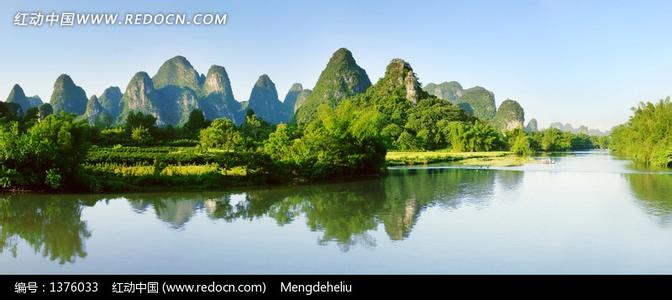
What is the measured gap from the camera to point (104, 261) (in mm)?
7914

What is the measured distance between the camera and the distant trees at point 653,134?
102ft

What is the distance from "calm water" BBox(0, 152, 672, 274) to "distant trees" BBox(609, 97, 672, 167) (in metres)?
17.0

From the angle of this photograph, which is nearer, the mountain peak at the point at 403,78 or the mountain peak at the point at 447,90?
the mountain peak at the point at 403,78

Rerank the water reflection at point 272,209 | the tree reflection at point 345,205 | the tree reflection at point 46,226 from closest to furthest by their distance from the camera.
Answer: the tree reflection at point 46,226 < the water reflection at point 272,209 < the tree reflection at point 345,205

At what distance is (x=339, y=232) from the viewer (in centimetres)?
1033

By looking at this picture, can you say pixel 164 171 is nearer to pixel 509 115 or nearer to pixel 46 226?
pixel 46 226

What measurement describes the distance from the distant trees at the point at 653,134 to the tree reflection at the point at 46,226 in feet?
102

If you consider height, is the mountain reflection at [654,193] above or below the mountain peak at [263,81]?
below

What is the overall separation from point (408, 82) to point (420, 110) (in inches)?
436

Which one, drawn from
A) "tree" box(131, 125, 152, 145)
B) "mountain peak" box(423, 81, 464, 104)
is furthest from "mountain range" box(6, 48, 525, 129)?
"tree" box(131, 125, 152, 145)

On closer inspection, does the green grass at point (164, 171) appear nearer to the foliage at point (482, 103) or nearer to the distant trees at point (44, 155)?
the distant trees at point (44, 155)

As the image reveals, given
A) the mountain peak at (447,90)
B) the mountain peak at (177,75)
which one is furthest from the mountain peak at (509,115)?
the mountain peak at (177,75)

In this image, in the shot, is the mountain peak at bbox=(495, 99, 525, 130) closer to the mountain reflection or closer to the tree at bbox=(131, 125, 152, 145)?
the tree at bbox=(131, 125, 152, 145)

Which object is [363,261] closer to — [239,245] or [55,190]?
[239,245]
